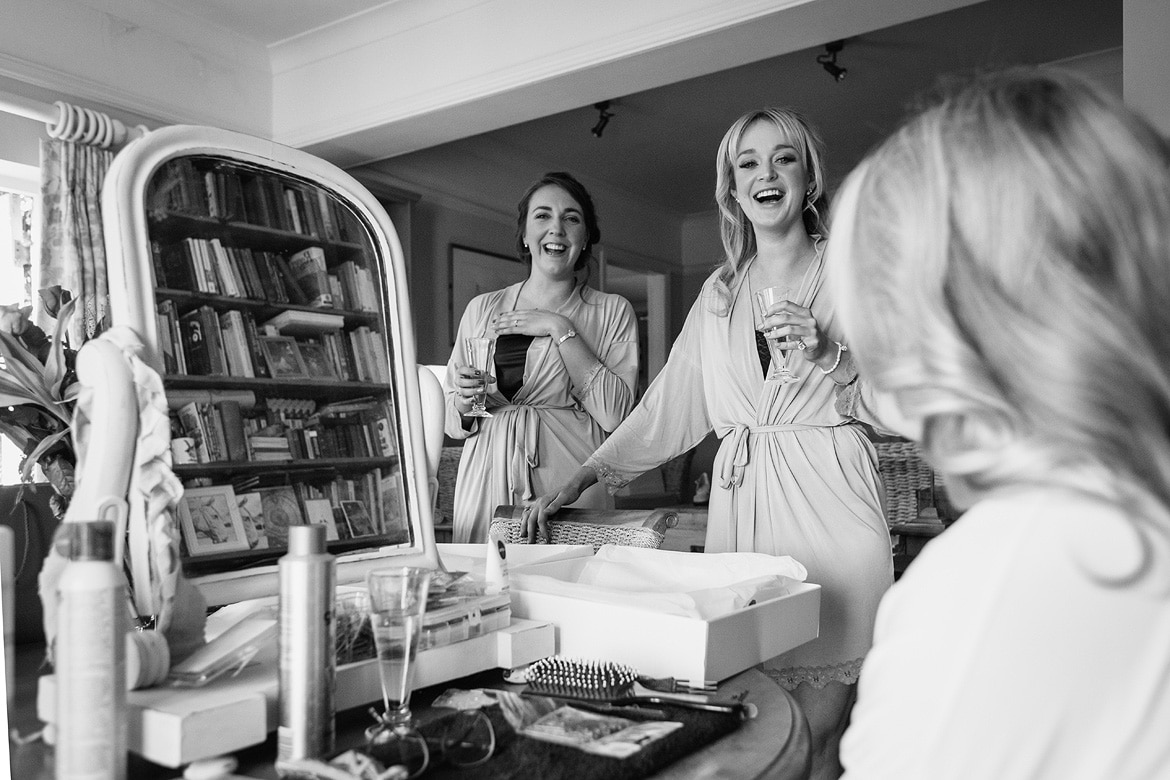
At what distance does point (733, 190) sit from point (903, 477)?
1.90 m

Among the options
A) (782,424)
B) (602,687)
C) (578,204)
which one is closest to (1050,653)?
(602,687)

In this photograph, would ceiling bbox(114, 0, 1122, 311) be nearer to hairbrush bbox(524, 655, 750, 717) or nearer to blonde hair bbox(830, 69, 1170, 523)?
hairbrush bbox(524, 655, 750, 717)

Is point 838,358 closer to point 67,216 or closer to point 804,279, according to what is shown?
point 804,279

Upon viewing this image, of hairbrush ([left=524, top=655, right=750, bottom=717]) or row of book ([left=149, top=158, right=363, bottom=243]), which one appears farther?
row of book ([left=149, top=158, right=363, bottom=243])

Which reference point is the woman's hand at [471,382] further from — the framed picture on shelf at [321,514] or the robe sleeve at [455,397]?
the framed picture on shelf at [321,514]

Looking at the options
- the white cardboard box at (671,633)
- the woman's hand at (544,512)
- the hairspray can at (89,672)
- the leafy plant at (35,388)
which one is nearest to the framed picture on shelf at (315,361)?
the leafy plant at (35,388)

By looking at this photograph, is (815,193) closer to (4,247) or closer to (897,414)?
(897,414)

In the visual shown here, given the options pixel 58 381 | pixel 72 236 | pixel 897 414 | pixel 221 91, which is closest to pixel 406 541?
pixel 58 381

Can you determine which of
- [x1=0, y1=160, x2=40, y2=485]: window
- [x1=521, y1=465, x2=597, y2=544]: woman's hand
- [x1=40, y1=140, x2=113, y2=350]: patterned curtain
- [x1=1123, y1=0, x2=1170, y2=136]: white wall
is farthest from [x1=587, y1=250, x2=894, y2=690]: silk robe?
[x1=0, y1=160, x2=40, y2=485]: window

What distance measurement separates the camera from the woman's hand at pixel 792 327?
5.04ft

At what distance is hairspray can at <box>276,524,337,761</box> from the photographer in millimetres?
784

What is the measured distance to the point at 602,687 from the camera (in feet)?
3.05

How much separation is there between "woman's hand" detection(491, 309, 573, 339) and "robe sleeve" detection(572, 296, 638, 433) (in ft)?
0.48

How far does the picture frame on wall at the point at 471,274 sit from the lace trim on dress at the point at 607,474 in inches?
130
